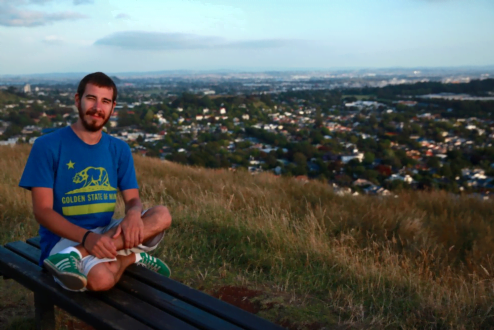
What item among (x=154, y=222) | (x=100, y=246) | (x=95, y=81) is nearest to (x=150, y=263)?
(x=154, y=222)

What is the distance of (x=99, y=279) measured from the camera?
243 cm

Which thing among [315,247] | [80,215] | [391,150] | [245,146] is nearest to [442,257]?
[315,247]

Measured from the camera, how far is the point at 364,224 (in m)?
5.36

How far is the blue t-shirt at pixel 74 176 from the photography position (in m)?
2.58

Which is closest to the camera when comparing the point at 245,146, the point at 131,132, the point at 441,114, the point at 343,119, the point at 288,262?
the point at 288,262

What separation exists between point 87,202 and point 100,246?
1.10 feet

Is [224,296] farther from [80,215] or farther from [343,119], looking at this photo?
[343,119]

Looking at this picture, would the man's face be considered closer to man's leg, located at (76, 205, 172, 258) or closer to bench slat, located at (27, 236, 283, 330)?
man's leg, located at (76, 205, 172, 258)

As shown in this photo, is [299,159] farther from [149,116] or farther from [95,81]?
[95,81]

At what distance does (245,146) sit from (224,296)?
14.4 m

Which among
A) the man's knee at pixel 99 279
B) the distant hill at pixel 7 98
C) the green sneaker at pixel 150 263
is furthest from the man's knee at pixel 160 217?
the distant hill at pixel 7 98

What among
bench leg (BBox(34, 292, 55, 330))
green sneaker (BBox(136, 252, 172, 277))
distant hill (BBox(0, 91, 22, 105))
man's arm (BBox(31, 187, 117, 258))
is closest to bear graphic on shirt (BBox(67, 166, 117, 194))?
man's arm (BBox(31, 187, 117, 258))

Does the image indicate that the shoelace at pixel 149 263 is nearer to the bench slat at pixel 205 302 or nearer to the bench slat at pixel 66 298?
the bench slat at pixel 205 302

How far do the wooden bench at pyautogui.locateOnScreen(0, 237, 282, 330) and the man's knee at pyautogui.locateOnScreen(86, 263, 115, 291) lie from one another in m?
0.04
